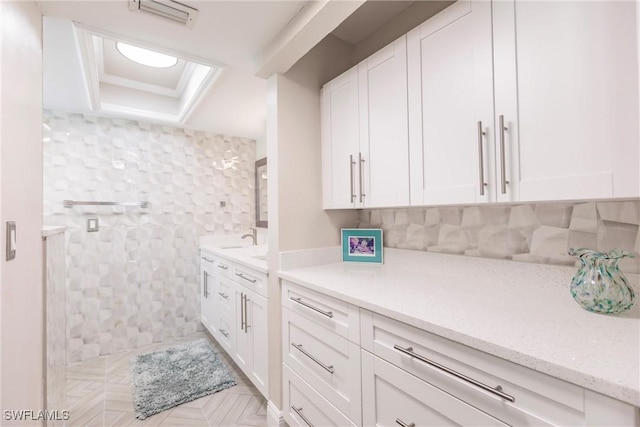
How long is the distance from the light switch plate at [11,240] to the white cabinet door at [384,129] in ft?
4.84

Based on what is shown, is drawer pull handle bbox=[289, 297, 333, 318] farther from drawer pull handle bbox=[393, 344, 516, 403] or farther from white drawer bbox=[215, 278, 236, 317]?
white drawer bbox=[215, 278, 236, 317]

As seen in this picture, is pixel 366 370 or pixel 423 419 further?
pixel 366 370

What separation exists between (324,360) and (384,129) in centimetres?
121

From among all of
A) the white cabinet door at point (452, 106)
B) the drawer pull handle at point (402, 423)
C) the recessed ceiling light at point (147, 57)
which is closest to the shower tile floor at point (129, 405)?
the drawer pull handle at point (402, 423)

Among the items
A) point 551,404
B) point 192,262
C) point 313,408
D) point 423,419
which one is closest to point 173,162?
point 192,262

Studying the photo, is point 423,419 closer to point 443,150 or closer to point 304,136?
point 443,150

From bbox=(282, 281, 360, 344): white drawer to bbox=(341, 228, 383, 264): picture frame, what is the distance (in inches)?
19.5

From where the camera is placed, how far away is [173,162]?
3021mm

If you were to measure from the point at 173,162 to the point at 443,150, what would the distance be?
2.80 meters

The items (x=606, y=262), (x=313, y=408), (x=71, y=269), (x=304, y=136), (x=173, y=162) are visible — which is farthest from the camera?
(x=173, y=162)

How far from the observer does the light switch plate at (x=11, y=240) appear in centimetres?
97

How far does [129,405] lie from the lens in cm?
195

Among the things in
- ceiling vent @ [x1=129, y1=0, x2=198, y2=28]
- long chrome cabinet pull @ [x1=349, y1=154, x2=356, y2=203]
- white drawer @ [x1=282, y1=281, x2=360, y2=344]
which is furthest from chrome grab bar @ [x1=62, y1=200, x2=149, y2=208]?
long chrome cabinet pull @ [x1=349, y1=154, x2=356, y2=203]

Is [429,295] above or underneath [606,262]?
underneath
